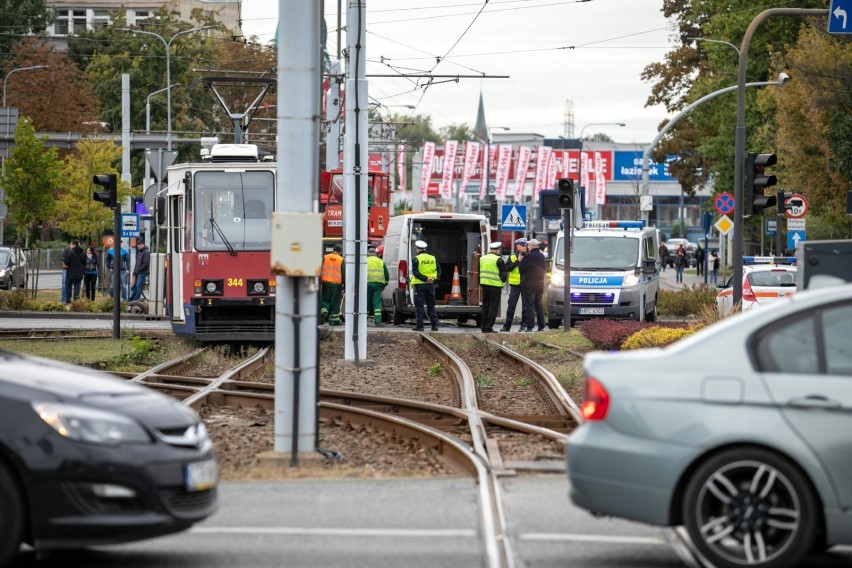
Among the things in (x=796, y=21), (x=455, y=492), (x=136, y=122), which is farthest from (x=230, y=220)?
(x=136, y=122)

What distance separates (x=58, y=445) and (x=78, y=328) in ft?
76.0

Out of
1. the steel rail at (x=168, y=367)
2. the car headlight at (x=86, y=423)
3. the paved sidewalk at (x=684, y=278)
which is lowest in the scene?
the paved sidewalk at (x=684, y=278)

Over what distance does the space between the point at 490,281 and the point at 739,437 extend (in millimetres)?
23627

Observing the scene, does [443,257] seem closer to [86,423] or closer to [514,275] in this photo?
[514,275]

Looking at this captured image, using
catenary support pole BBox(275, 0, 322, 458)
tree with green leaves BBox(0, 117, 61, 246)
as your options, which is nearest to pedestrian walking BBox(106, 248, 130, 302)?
tree with green leaves BBox(0, 117, 61, 246)

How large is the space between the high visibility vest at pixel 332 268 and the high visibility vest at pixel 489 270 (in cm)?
296

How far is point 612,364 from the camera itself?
24.6 ft

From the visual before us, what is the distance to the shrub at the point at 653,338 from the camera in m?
21.4

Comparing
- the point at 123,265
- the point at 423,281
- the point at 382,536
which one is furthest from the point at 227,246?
the point at 123,265

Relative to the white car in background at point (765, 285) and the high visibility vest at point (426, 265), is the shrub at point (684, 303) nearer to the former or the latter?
the white car in background at point (765, 285)

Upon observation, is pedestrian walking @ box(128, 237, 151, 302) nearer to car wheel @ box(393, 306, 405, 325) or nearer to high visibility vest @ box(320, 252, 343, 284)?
car wheel @ box(393, 306, 405, 325)

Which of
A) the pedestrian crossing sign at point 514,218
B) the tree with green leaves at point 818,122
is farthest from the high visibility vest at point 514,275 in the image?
the pedestrian crossing sign at point 514,218

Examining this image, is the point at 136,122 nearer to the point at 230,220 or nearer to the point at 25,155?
the point at 25,155

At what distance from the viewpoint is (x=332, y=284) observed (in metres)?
32.6
